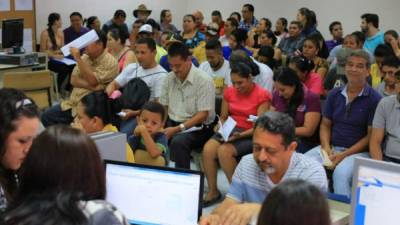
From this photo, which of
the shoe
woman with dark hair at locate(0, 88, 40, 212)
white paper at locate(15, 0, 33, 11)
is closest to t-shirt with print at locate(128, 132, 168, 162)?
the shoe

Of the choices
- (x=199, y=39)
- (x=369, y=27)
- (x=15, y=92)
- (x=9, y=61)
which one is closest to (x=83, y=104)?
(x=15, y=92)

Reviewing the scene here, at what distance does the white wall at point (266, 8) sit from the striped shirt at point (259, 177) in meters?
8.22

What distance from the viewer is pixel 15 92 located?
1.94m

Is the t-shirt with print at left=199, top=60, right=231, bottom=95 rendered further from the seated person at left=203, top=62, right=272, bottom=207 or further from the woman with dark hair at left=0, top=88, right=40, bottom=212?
the woman with dark hair at left=0, top=88, right=40, bottom=212

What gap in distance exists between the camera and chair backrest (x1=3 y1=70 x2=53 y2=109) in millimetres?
5922

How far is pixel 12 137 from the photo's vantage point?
1.84 meters

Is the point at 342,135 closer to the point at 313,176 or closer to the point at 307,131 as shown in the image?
the point at 307,131

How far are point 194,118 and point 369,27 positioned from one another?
180 inches

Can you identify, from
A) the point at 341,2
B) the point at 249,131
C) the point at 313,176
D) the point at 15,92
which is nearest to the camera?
the point at 15,92

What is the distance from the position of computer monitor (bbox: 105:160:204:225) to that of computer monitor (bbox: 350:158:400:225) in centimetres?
57

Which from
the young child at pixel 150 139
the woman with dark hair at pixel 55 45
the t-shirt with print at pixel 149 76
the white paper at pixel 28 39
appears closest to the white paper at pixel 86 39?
the t-shirt with print at pixel 149 76

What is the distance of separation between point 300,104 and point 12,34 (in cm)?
451

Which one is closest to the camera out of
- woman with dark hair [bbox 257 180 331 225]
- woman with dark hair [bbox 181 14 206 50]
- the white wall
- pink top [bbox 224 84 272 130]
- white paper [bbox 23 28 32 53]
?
woman with dark hair [bbox 257 180 331 225]

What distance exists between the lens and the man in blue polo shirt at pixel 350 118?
12.7 feet
